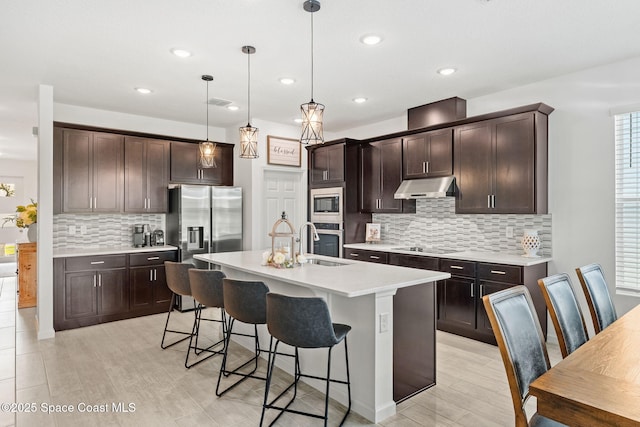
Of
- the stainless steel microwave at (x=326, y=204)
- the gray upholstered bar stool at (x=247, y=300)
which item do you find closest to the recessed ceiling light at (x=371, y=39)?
the gray upholstered bar stool at (x=247, y=300)

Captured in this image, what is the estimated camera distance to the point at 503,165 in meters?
4.08

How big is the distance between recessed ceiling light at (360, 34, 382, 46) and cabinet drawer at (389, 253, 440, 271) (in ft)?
8.05

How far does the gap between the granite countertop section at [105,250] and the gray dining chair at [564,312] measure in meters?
4.54

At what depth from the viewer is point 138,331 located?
4.36 meters

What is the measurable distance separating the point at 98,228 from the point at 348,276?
4.12 meters

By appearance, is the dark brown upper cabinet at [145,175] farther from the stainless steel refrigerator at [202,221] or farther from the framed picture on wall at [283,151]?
the framed picture on wall at [283,151]

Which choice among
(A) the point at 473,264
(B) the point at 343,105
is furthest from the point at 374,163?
(A) the point at 473,264

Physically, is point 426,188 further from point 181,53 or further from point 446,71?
point 181,53

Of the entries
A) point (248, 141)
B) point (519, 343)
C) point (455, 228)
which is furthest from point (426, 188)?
point (519, 343)

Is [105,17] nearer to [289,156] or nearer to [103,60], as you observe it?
[103,60]

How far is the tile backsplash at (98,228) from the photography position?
16.4ft

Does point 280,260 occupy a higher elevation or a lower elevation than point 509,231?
lower

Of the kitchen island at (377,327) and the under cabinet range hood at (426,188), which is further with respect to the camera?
the under cabinet range hood at (426,188)

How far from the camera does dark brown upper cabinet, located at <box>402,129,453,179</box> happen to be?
460cm
